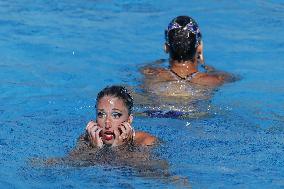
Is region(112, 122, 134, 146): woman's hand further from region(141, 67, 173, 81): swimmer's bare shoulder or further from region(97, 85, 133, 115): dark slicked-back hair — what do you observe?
region(141, 67, 173, 81): swimmer's bare shoulder

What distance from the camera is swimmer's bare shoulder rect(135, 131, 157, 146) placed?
6.82 metres

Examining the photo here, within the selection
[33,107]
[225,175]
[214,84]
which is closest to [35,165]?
[225,175]

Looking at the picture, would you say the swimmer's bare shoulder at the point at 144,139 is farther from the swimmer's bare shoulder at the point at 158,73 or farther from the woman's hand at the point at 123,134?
the swimmer's bare shoulder at the point at 158,73

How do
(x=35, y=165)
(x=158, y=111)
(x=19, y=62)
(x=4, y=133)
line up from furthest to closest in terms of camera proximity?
1. (x=19, y=62)
2. (x=158, y=111)
3. (x=4, y=133)
4. (x=35, y=165)

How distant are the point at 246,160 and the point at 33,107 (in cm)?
290

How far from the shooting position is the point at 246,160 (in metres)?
6.75

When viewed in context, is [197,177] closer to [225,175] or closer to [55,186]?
[225,175]

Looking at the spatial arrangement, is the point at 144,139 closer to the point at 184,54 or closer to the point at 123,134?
the point at 123,134

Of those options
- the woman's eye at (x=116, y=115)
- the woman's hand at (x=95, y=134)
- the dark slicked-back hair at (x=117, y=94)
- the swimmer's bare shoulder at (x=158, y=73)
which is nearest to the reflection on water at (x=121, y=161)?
the woman's hand at (x=95, y=134)

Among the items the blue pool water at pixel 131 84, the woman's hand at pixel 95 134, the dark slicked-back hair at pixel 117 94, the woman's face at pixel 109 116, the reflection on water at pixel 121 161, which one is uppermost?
the dark slicked-back hair at pixel 117 94

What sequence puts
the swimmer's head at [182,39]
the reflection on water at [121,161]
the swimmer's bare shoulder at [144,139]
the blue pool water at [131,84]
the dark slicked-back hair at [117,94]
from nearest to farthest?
the reflection on water at [121,161] → the blue pool water at [131,84] → the dark slicked-back hair at [117,94] → the swimmer's bare shoulder at [144,139] → the swimmer's head at [182,39]

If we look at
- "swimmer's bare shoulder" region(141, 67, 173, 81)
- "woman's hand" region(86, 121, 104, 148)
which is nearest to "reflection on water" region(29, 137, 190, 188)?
"woman's hand" region(86, 121, 104, 148)

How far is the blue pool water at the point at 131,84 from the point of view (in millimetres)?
6434

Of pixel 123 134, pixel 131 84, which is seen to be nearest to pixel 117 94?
pixel 123 134
